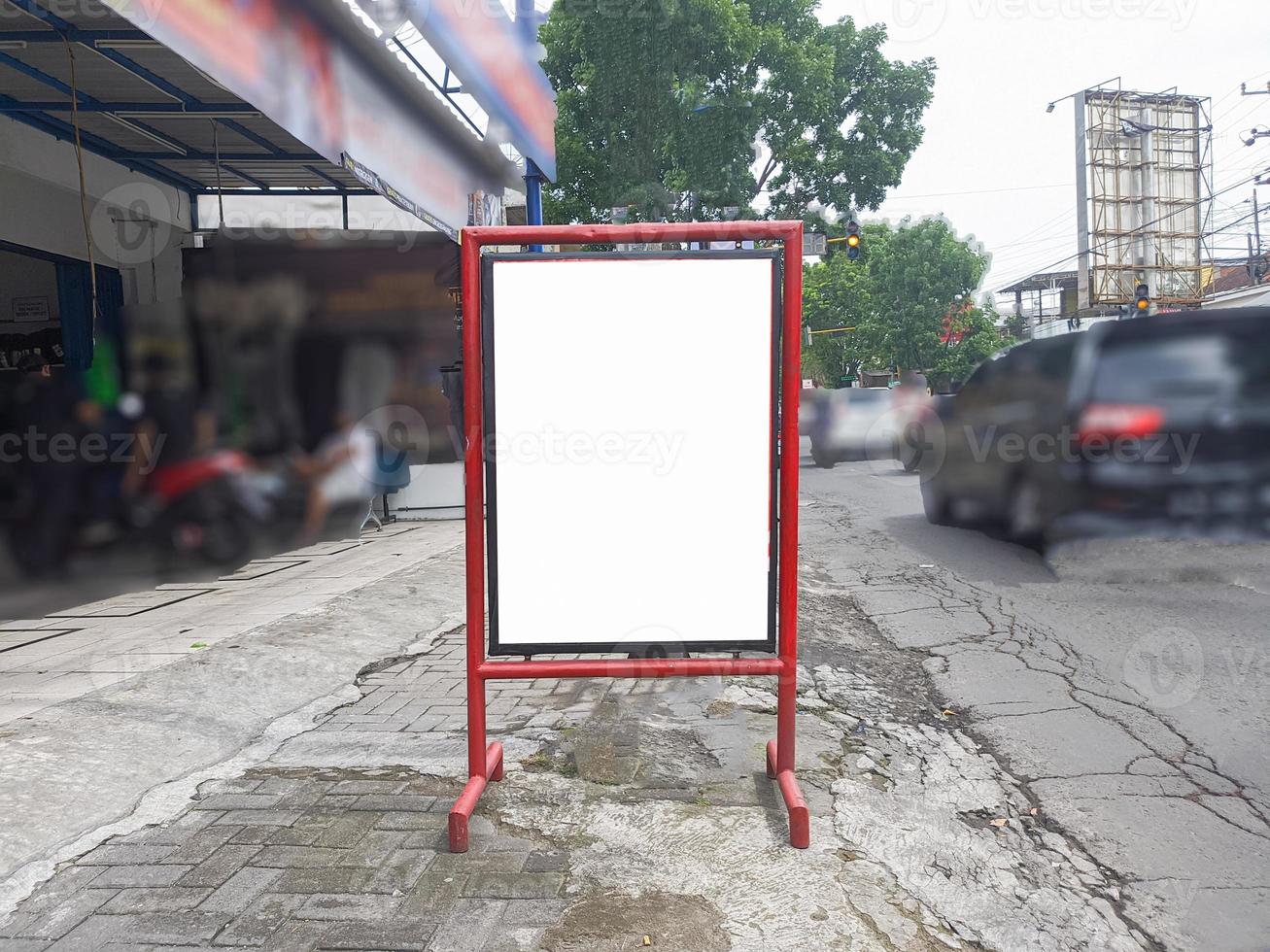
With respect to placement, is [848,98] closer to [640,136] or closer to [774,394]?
[640,136]

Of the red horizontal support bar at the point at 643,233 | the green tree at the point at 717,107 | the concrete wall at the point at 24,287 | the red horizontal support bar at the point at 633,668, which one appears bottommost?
the red horizontal support bar at the point at 633,668

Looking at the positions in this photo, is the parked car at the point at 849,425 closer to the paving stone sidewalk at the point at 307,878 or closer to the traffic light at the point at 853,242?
the traffic light at the point at 853,242

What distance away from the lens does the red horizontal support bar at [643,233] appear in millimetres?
3014

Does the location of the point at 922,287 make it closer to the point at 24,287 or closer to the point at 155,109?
the point at 24,287

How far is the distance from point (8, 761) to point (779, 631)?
2856 millimetres

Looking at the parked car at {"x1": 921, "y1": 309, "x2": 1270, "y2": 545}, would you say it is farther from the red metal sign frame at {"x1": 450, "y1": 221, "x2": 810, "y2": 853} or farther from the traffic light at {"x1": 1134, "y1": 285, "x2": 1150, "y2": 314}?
the traffic light at {"x1": 1134, "y1": 285, "x2": 1150, "y2": 314}

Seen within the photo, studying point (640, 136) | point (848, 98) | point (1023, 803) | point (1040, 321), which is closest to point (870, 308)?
point (1040, 321)

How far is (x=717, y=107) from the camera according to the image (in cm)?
2125

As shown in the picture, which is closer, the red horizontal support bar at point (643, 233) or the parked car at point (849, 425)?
the red horizontal support bar at point (643, 233)

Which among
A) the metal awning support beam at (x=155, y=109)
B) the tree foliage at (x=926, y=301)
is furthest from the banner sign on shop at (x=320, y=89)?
the tree foliage at (x=926, y=301)

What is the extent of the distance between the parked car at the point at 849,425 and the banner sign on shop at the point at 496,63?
8.57m

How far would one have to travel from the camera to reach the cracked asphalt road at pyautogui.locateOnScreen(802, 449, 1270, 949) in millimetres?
2865

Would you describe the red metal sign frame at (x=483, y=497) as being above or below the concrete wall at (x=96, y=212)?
below

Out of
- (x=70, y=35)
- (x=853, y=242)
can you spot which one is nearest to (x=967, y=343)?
(x=853, y=242)
